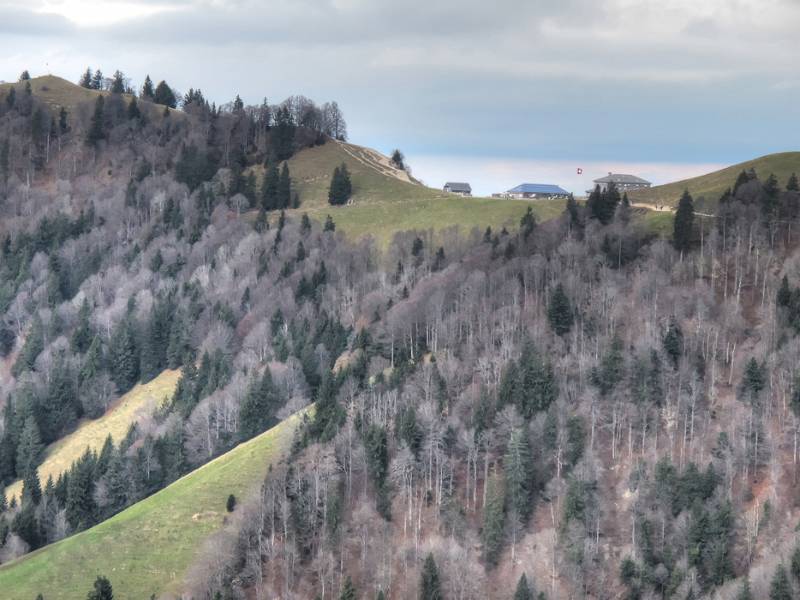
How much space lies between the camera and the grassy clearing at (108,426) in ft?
471

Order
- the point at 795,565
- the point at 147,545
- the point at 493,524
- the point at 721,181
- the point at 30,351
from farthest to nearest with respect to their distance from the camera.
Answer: the point at 721,181
the point at 30,351
the point at 493,524
the point at 147,545
the point at 795,565

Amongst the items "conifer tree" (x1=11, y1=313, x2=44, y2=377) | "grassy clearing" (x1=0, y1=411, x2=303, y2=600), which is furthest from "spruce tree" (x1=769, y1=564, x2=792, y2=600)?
"conifer tree" (x1=11, y1=313, x2=44, y2=377)

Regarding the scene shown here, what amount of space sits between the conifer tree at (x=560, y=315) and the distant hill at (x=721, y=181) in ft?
165

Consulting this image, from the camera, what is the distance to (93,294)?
18412cm

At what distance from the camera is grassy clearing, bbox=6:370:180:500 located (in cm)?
14350

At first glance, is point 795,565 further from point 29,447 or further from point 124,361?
point 124,361

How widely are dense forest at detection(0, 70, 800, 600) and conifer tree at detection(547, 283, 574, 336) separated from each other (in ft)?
0.85

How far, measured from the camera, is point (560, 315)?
13075cm

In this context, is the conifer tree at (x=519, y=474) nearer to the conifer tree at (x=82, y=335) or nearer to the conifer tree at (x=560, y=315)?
the conifer tree at (x=560, y=315)

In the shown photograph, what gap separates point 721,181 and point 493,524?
103024 mm

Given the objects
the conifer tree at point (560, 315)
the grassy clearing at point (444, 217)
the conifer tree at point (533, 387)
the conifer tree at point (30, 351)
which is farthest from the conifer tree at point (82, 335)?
the conifer tree at point (533, 387)

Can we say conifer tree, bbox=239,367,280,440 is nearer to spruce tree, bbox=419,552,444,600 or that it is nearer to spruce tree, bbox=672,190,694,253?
spruce tree, bbox=419,552,444,600

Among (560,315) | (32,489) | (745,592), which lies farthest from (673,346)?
(32,489)

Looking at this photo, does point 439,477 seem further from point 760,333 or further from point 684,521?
point 760,333
